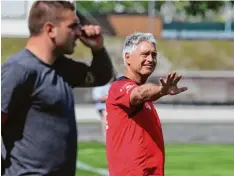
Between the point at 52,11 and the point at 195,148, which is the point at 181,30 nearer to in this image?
the point at 195,148

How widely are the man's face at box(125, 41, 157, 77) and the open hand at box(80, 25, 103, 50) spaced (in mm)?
691

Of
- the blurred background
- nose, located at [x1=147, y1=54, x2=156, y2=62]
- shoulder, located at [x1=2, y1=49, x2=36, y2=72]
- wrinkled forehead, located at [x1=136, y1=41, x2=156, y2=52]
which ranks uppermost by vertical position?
shoulder, located at [x1=2, y1=49, x2=36, y2=72]

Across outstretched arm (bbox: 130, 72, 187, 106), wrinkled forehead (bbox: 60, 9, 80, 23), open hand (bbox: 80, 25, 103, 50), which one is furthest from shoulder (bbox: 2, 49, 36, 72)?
outstretched arm (bbox: 130, 72, 187, 106)

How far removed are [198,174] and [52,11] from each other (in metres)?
8.45

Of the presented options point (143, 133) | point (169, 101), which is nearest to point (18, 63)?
point (143, 133)

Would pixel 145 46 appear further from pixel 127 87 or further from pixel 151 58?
pixel 127 87

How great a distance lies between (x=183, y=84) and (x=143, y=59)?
79.3 feet

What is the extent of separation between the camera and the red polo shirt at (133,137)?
232 inches

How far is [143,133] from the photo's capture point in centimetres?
589

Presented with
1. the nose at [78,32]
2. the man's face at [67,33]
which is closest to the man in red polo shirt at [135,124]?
the nose at [78,32]

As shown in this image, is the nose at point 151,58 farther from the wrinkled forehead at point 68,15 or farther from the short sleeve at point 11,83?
the short sleeve at point 11,83

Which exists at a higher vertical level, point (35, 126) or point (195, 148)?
point (35, 126)

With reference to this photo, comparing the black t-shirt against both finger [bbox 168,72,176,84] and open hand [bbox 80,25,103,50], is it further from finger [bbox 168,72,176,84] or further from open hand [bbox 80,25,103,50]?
finger [bbox 168,72,176,84]

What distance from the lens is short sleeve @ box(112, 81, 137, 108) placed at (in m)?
5.83
